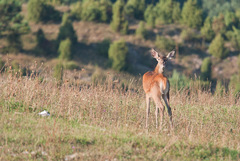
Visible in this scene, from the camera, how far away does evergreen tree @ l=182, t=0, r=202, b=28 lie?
47306 mm

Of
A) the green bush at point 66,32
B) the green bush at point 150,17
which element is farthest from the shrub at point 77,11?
the green bush at point 150,17

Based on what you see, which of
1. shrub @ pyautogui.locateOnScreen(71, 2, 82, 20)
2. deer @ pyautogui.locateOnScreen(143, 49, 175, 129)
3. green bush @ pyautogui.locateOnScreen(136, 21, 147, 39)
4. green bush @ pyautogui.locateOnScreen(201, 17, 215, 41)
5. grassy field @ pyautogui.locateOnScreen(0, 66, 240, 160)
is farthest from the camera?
shrub @ pyautogui.locateOnScreen(71, 2, 82, 20)

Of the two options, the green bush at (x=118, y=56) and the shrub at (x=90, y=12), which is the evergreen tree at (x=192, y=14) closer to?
the shrub at (x=90, y=12)

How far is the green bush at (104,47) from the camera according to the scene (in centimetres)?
4138

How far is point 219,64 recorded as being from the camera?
4462cm

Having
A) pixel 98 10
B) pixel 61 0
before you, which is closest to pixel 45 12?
pixel 98 10

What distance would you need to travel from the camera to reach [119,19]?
45.7 meters

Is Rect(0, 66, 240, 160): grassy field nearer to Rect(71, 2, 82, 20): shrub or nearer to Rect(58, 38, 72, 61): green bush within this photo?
Rect(58, 38, 72, 61): green bush

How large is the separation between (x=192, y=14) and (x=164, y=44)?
824 cm

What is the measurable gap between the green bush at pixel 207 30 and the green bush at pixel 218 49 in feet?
8.90

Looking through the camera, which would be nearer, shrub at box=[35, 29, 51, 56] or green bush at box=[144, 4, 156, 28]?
shrub at box=[35, 29, 51, 56]

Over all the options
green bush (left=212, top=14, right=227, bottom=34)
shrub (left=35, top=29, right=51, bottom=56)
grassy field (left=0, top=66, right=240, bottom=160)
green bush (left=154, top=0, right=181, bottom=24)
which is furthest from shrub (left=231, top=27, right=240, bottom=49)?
grassy field (left=0, top=66, right=240, bottom=160)

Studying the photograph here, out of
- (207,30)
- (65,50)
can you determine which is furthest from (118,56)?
(207,30)

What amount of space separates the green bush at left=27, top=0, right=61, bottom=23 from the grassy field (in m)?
35.4
